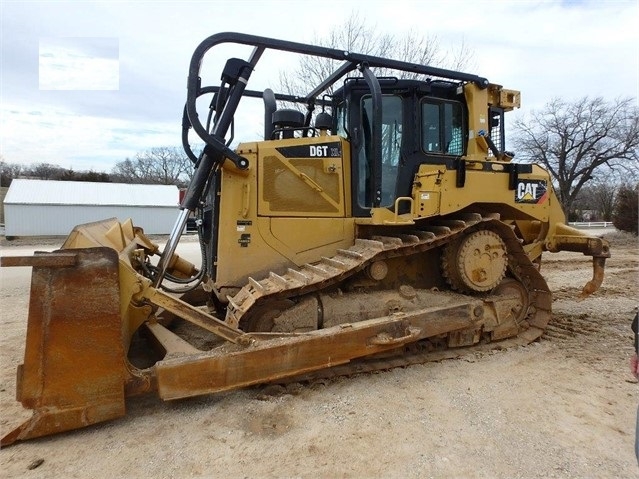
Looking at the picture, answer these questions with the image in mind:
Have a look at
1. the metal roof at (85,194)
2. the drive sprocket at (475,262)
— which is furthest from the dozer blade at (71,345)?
the metal roof at (85,194)

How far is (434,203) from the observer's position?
4473 millimetres

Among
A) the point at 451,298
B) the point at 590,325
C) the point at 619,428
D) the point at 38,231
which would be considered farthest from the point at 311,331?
the point at 38,231

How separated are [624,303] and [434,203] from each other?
194 inches

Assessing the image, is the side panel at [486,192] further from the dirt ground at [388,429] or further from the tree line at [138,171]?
the tree line at [138,171]

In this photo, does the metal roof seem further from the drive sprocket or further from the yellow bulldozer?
the drive sprocket

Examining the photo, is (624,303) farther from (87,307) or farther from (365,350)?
(87,307)

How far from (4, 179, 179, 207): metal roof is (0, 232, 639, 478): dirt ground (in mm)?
25180

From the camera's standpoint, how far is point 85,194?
91.7 feet

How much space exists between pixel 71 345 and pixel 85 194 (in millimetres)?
28551

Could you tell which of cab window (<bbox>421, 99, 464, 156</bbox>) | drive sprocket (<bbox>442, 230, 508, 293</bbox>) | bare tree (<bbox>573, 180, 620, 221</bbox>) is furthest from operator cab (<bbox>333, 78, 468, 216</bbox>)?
bare tree (<bbox>573, 180, 620, 221</bbox>)

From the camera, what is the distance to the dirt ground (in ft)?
9.08

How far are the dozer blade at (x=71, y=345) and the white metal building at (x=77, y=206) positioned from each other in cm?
2353

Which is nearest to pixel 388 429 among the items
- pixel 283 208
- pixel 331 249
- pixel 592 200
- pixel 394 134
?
pixel 331 249

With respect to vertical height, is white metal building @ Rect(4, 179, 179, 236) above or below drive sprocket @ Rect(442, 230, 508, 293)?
above
